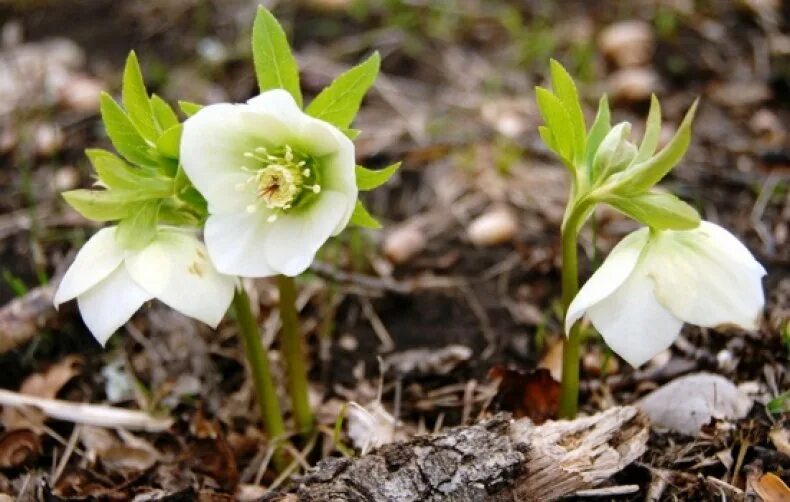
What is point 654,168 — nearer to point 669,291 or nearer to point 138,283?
point 669,291

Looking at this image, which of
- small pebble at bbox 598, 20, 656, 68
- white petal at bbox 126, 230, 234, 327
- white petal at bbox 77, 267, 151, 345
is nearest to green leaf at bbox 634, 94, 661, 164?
white petal at bbox 126, 230, 234, 327

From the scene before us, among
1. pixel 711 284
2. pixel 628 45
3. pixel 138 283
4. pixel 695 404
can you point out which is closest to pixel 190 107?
pixel 138 283

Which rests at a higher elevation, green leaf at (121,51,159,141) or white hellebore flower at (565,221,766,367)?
green leaf at (121,51,159,141)

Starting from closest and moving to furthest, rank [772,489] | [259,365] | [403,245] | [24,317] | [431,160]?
[772,489] < [259,365] < [24,317] < [403,245] < [431,160]

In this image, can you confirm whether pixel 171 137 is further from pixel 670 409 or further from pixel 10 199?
pixel 10 199

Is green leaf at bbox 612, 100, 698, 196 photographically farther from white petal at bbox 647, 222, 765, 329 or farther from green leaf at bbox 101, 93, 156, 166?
green leaf at bbox 101, 93, 156, 166

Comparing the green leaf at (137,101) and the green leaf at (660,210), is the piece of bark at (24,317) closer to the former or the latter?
the green leaf at (137,101)
